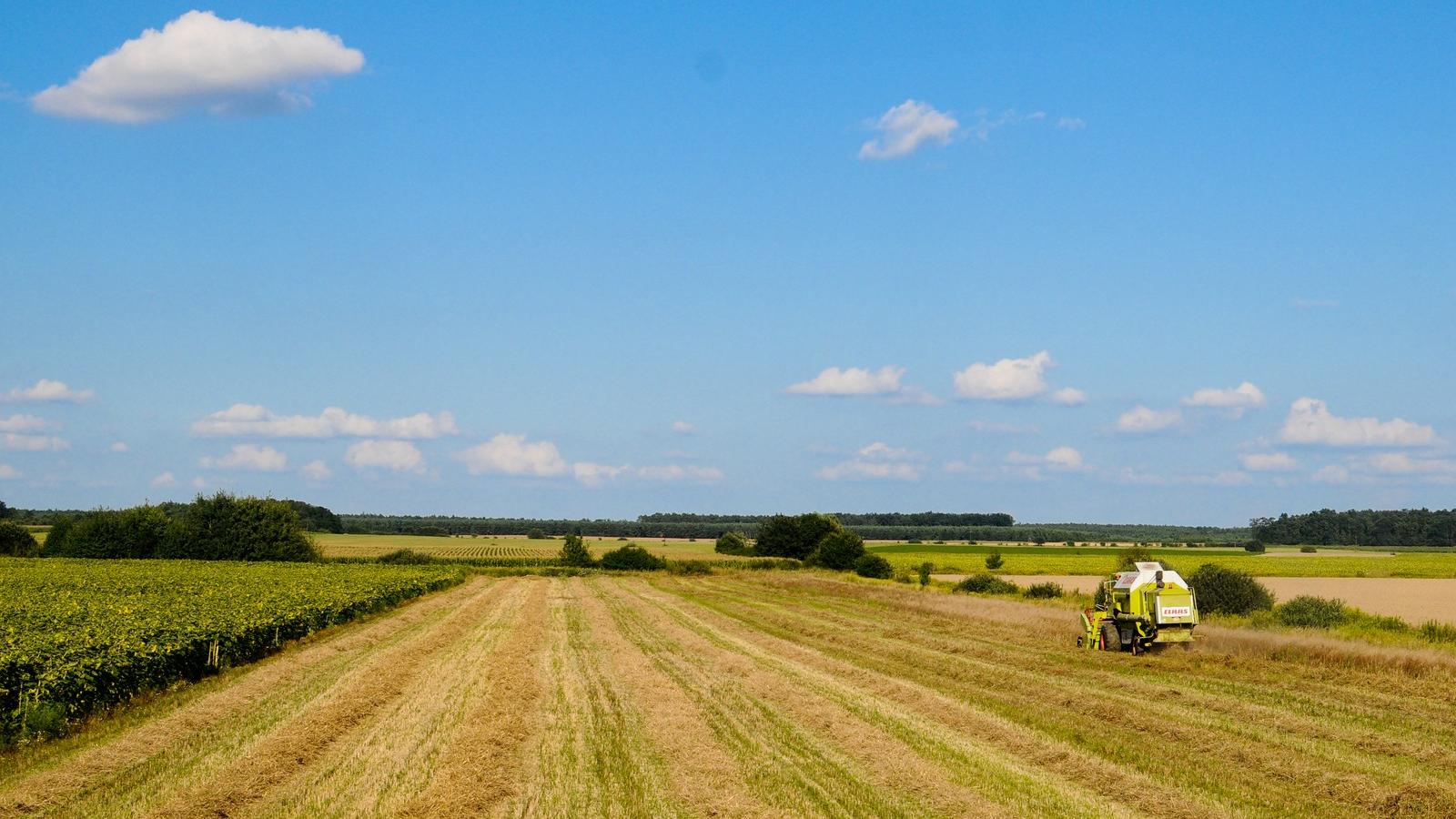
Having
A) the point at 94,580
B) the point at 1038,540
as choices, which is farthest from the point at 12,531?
the point at 1038,540

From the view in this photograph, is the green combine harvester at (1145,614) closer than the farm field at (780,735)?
No

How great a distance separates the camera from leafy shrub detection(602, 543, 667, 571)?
294 ft

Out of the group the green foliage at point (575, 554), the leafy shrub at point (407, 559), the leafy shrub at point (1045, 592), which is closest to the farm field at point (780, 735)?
the leafy shrub at point (1045, 592)

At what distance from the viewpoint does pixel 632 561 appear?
90.3 meters

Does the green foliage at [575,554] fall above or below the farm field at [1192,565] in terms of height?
above

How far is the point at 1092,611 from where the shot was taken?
93.2 ft

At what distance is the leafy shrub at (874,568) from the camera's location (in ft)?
259

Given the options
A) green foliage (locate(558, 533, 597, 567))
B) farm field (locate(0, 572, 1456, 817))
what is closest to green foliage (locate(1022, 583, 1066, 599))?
farm field (locate(0, 572, 1456, 817))

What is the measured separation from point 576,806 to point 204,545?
255 feet

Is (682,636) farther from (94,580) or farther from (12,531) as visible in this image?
(12,531)

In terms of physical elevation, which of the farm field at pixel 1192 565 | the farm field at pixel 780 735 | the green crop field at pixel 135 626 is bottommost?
the farm field at pixel 1192 565

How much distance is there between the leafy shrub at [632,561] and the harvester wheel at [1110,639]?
6339 centimetres

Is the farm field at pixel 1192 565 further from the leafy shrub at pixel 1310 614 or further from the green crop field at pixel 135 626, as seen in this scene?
the green crop field at pixel 135 626

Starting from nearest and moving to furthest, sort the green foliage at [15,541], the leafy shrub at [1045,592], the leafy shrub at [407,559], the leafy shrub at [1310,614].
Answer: the leafy shrub at [1310,614], the leafy shrub at [1045,592], the green foliage at [15,541], the leafy shrub at [407,559]
